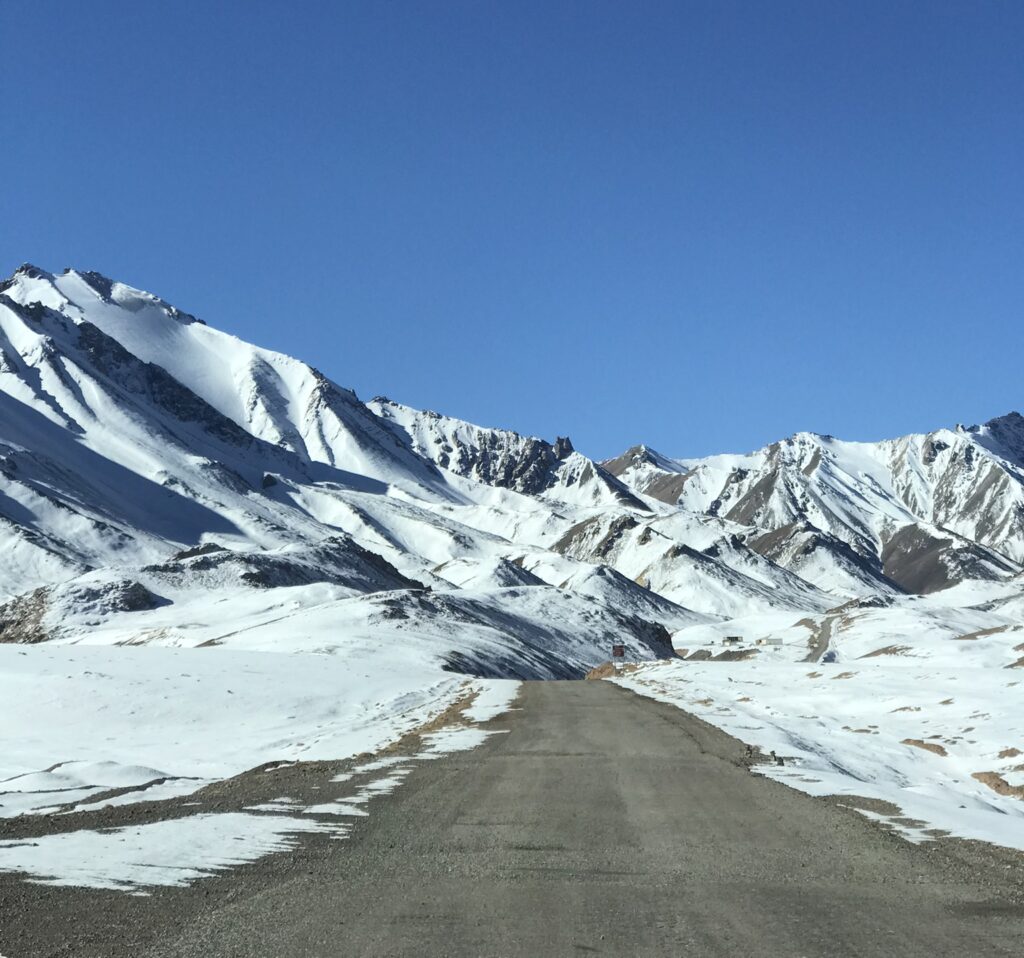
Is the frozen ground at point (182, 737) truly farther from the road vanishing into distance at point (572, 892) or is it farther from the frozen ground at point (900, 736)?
the frozen ground at point (900, 736)

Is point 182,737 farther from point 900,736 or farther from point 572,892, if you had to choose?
point 572,892

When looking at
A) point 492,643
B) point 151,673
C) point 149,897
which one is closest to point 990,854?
point 149,897

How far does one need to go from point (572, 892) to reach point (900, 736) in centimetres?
2288

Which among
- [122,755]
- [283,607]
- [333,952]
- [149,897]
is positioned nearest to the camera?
[333,952]

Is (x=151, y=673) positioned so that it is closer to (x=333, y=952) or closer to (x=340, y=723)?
(x=340, y=723)

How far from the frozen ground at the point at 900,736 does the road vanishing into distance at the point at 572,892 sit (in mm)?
1646

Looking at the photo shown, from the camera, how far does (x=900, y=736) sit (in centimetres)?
3031

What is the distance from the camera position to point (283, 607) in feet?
374

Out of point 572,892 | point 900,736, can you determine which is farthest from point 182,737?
point 572,892

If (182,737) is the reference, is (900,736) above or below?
above

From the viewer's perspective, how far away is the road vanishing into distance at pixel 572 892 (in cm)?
860

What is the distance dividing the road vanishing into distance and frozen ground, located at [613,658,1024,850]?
5.40 feet

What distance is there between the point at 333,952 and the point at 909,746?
76.2 ft

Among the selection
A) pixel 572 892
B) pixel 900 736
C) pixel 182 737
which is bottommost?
pixel 182 737
